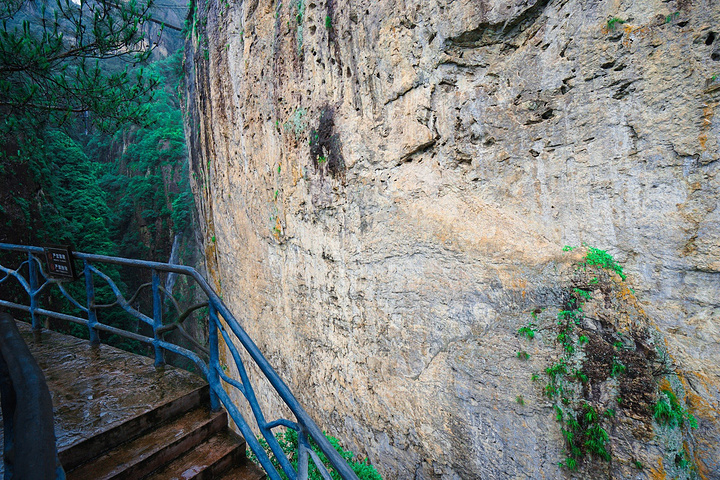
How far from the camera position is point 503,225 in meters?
2.81

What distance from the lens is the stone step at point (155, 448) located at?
1.78 m

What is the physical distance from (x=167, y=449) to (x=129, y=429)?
259 mm

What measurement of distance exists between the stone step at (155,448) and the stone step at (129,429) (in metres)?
0.03

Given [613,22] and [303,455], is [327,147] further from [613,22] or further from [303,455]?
[303,455]

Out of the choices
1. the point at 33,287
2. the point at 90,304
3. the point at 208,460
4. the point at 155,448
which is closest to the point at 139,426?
the point at 155,448

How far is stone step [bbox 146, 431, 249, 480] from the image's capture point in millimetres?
1907

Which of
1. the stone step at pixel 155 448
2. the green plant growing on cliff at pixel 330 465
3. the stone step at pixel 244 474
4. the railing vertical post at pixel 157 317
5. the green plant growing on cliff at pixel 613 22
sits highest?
the green plant growing on cliff at pixel 613 22

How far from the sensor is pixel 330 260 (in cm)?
Result: 428

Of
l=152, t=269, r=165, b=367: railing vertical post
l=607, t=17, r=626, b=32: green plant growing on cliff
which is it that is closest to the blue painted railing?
l=152, t=269, r=165, b=367: railing vertical post

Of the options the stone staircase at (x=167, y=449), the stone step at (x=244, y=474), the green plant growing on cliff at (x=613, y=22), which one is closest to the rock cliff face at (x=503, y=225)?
the green plant growing on cliff at (x=613, y=22)

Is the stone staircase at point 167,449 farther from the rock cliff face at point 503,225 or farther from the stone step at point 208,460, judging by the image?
the rock cliff face at point 503,225

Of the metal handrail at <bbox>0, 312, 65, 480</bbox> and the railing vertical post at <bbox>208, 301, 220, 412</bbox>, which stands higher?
the metal handrail at <bbox>0, 312, 65, 480</bbox>

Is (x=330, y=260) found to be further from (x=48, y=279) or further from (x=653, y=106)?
(x=653, y=106)

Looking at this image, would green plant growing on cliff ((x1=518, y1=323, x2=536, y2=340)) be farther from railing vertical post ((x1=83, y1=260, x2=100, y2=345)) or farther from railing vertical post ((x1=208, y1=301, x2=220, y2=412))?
railing vertical post ((x1=83, y1=260, x2=100, y2=345))
